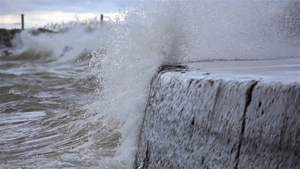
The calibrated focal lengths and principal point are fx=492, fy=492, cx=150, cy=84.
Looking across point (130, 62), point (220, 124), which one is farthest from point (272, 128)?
point (130, 62)

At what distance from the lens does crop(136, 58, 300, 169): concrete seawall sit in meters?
1.96

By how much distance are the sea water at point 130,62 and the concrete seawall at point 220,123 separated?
0.54 m

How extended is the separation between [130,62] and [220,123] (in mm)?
2081

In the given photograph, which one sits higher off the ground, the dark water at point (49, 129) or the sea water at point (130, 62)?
the sea water at point (130, 62)

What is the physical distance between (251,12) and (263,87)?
394 centimetres

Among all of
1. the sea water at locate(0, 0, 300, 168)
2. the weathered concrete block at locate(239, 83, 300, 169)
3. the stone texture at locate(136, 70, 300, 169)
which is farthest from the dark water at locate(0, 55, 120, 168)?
the weathered concrete block at locate(239, 83, 300, 169)

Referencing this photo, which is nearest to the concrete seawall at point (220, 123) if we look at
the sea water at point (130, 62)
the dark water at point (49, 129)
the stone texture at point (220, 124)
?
the stone texture at point (220, 124)

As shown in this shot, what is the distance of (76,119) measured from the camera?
5.82m

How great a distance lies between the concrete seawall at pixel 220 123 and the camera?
6.42 feet

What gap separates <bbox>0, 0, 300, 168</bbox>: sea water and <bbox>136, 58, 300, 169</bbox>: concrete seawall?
540 mm

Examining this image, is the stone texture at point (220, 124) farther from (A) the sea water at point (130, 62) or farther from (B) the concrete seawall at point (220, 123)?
(A) the sea water at point (130, 62)

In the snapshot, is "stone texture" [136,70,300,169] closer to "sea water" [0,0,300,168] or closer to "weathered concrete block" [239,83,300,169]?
"weathered concrete block" [239,83,300,169]

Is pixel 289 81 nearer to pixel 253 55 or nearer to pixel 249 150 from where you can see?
pixel 249 150

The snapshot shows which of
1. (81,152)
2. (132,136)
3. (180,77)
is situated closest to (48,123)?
(81,152)
